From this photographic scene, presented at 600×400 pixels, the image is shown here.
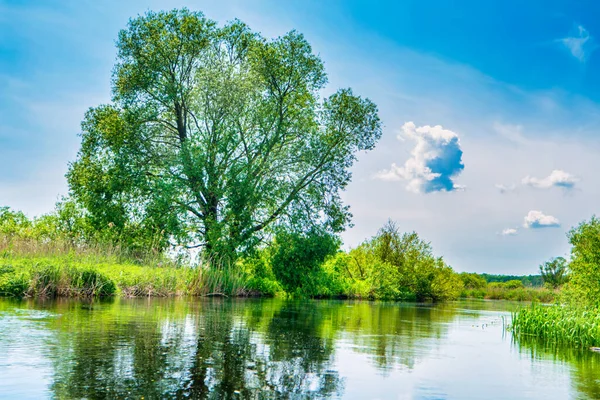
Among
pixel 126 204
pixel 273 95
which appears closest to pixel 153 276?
pixel 126 204

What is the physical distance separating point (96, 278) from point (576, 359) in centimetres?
1691

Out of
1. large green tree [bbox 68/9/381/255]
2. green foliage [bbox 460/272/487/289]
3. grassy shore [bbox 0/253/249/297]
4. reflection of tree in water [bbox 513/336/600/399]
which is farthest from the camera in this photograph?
green foliage [bbox 460/272/487/289]

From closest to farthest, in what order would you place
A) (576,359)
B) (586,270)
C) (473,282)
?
(576,359), (586,270), (473,282)

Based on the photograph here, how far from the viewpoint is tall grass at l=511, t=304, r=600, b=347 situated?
46.8 feet

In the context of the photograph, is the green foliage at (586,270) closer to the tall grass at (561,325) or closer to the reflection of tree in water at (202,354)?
the tall grass at (561,325)

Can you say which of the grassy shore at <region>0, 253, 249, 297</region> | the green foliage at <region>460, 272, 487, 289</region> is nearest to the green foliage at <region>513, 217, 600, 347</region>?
the grassy shore at <region>0, 253, 249, 297</region>

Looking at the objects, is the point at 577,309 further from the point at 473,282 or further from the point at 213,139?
the point at 473,282

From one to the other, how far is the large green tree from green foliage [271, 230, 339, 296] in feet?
3.04

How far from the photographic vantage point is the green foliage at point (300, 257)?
35.8m

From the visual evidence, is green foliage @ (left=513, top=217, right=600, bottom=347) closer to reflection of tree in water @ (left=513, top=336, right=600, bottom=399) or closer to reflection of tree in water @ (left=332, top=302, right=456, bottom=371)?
reflection of tree in water @ (left=513, top=336, right=600, bottom=399)

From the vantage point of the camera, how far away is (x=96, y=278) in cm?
2112

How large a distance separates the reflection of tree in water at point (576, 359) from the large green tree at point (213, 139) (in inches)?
863

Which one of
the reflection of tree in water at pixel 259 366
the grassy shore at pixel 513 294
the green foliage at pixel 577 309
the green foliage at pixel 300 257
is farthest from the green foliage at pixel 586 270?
the grassy shore at pixel 513 294

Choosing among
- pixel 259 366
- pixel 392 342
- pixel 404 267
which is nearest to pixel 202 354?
pixel 259 366
